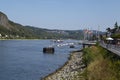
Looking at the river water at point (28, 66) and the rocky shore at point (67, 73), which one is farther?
the river water at point (28, 66)

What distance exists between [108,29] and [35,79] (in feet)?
408

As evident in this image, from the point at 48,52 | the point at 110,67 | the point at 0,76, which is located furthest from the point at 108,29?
the point at 110,67

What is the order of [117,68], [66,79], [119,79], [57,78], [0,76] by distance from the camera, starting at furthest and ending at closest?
1. [0,76]
2. [57,78]
3. [66,79]
4. [117,68]
5. [119,79]

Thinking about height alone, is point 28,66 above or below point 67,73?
below

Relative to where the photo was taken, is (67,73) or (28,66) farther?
(28,66)

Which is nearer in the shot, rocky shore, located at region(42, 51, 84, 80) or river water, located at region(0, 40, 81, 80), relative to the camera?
rocky shore, located at region(42, 51, 84, 80)

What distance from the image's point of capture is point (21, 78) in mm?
42406

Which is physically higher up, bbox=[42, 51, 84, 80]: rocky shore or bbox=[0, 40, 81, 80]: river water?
bbox=[42, 51, 84, 80]: rocky shore

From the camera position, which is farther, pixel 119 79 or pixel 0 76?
pixel 0 76

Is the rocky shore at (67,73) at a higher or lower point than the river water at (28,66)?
higher

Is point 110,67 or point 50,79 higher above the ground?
point 110,67

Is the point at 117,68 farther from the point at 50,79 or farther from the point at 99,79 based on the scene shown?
the point at 50,79

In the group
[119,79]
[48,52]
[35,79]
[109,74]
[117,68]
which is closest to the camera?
[119,79]

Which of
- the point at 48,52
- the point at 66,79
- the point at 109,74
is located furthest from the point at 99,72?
the point at 48,52
